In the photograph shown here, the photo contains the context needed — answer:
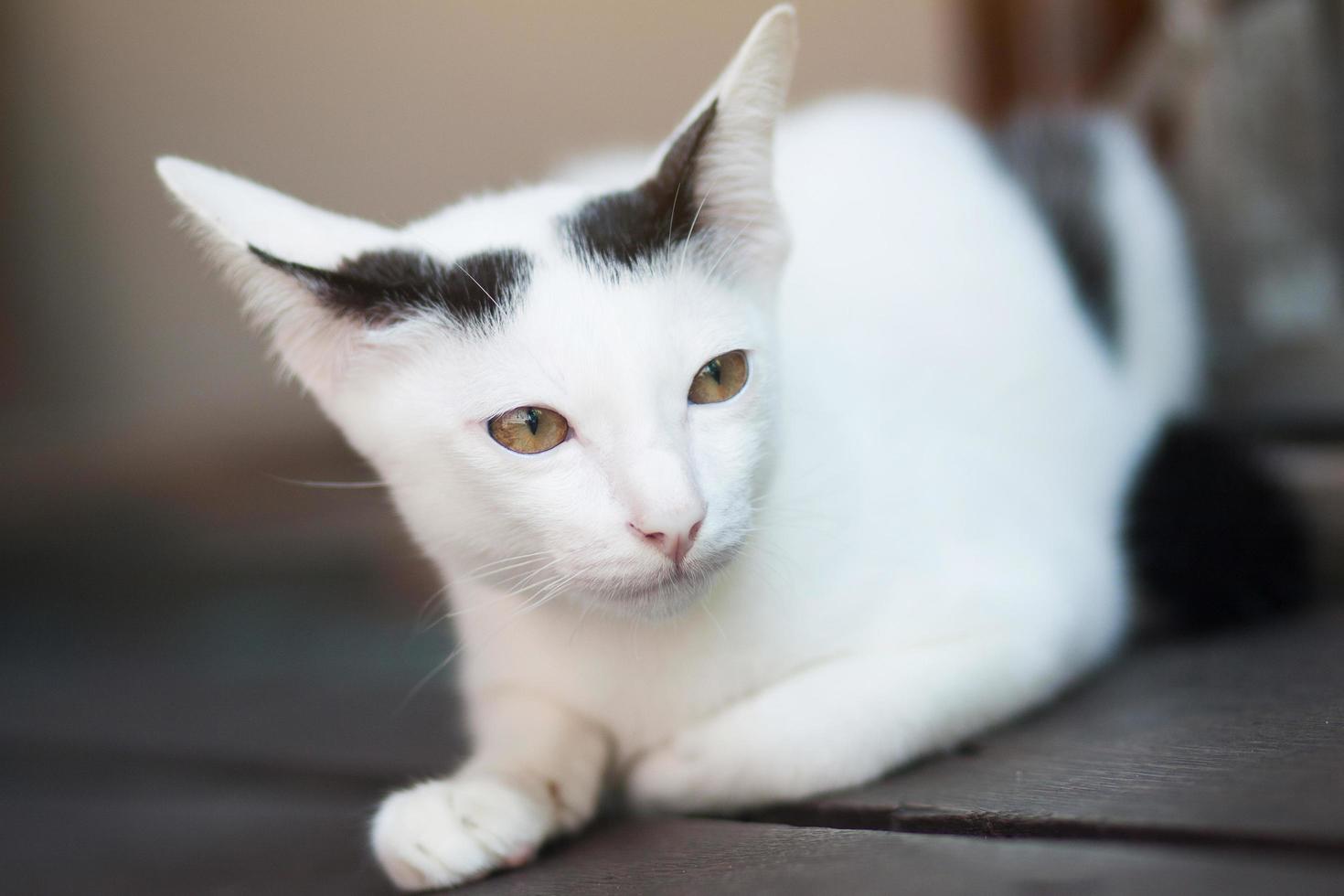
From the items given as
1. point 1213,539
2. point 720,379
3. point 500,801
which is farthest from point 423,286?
point 1213,539

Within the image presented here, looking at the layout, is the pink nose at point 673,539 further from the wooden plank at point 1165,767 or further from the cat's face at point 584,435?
the wooden plank at point 1165,767

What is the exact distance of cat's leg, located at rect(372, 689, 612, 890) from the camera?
3.22 ft

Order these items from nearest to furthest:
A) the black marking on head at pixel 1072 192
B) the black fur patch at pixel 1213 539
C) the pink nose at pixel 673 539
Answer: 1. the pink nose at pixel 673 539
2. the black fur patch at pixel 1213 539
3. the black marking on head at pixel 1072 192

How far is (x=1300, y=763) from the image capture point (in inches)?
34.4

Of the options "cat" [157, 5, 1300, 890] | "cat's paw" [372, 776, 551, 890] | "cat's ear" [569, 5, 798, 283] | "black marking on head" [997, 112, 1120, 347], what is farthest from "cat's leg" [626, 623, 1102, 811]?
"black marking on head" [997, 112, 1120, 347]

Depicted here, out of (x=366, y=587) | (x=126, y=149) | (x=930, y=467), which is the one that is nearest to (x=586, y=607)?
(x=930, y=467)

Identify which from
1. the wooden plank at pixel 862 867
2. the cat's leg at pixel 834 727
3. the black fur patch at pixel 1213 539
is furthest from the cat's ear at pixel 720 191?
the black fur patch at pixel 1213 539

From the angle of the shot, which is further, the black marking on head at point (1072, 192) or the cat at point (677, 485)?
the black marking on head at point (1072, 192)

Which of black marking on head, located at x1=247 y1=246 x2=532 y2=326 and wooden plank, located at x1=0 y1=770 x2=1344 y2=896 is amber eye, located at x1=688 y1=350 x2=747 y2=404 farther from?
wooden plank, located at x1=0 y1=770 x2=1344 y2=896

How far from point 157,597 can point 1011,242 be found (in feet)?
8.49

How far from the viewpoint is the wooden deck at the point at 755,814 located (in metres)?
0.79

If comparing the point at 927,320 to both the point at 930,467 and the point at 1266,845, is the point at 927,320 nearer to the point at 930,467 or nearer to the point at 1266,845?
the point at 930,467

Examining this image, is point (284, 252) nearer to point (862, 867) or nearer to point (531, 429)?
point (531, 429)

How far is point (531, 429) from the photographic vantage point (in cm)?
100
